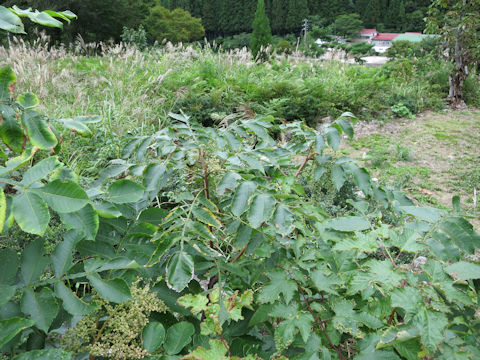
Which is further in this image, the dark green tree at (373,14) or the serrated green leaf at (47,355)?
the dark green tree at (373,14)

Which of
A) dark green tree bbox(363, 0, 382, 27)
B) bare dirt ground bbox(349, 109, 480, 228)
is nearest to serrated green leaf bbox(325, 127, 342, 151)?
bare dirt ground bbox(349, 109, 480, 228)

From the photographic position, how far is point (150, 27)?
22.6 m

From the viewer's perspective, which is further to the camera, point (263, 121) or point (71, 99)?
point (71, 99)

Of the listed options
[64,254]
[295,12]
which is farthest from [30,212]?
[295,12]

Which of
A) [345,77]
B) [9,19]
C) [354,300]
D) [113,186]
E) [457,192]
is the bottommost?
[457,192]

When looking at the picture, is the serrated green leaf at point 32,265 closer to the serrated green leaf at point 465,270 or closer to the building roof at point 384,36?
the serrated green leaf at point 465,270

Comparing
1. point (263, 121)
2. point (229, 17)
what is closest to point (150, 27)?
point (229, 17)

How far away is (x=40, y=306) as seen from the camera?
0.65 meters

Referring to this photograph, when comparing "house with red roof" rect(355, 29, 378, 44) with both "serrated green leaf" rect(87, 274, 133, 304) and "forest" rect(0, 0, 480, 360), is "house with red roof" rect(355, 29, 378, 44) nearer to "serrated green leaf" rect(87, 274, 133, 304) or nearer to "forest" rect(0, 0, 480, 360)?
"forest" rect(0, 0, 480, 360)

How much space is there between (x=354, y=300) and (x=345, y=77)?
6.75 m

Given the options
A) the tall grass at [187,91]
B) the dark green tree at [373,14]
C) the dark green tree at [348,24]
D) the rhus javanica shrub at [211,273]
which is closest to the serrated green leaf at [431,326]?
the rhus javanica shrub at [211,273]

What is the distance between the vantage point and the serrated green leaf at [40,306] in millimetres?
636

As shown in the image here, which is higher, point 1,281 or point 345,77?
point 1,281

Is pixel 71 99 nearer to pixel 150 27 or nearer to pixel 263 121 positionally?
pixel 263 121
